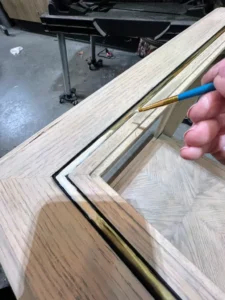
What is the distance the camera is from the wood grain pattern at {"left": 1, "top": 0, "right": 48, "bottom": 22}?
284 cm

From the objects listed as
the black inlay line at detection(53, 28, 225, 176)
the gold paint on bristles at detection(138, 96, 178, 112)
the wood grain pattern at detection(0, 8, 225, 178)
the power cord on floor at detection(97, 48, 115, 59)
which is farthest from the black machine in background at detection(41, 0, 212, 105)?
the power cord on floor at detection(97, 48, 115, 59)

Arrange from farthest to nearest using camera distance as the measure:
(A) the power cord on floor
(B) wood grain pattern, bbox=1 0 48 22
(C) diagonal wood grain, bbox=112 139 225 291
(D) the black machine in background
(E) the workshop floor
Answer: (B) wood grain pattern, bbox=1 0 48 22
(A) the power cord on floor
(E) the workshop floor
(D) the black machine in background
(C) diagonal wood grain, bbox=112 139 225 291

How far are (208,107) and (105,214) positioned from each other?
0.87ft

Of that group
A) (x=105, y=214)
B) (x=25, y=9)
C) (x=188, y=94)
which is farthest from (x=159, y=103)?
(x=25, y=9)

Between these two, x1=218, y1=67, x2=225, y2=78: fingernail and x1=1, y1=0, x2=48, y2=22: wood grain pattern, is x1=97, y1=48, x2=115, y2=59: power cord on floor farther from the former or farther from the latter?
x1=218, y1=67, x2=225, y2=78: fingernail

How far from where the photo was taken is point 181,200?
0.68 meters

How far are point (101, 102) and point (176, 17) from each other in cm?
109

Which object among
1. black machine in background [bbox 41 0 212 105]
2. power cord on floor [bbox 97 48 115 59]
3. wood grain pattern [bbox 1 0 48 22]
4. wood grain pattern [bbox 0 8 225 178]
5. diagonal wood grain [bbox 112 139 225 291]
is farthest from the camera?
wood grain pattern [bbox 1 0 48 22]

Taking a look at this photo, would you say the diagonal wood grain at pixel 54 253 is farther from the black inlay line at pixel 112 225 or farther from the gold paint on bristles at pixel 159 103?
the gold paint on bristles at pixel 159 103

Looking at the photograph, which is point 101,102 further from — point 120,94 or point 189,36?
point 189,36

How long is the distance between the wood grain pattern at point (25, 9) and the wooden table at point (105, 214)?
114 inches

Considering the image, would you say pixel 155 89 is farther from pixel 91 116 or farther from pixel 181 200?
pixel 181 200

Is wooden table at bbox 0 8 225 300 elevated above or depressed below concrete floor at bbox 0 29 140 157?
above

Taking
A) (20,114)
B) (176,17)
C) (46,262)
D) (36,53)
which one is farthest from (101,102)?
(36,53)
